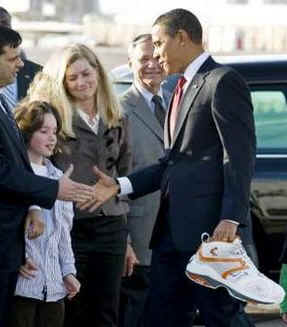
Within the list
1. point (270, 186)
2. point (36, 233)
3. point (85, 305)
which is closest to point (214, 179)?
point (36, 233)

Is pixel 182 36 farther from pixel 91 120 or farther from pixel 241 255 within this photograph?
pixel 241 255

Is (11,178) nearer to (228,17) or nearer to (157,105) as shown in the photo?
(157,105)

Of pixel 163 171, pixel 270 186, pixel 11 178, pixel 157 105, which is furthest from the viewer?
pixel 270 186

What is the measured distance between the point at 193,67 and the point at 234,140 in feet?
1.56

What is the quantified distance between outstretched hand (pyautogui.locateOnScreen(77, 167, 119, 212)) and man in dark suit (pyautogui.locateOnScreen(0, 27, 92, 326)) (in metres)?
0.39

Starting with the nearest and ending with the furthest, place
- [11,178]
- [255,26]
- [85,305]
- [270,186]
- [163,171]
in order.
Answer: [11,178] < [163,171] < [85,305] < [270,186] < [255,26]

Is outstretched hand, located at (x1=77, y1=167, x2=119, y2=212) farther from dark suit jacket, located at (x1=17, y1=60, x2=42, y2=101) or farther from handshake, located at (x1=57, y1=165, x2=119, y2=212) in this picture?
dark suit jacket, located at (x1=17, y1=60, x2=42, y2=101)

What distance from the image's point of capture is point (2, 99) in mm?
5738

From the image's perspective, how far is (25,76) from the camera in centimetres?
775

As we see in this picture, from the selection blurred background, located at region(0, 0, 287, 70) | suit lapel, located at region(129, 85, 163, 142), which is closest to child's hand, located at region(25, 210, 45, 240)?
suit lapel, located at region(129, 85, 163, 142)

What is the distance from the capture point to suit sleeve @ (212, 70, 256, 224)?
571 centimetres

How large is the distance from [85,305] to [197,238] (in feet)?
3.53

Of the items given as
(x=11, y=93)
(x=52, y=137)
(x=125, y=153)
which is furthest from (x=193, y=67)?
(x=11, y=93)

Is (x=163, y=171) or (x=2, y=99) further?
(x=163, y=171)
